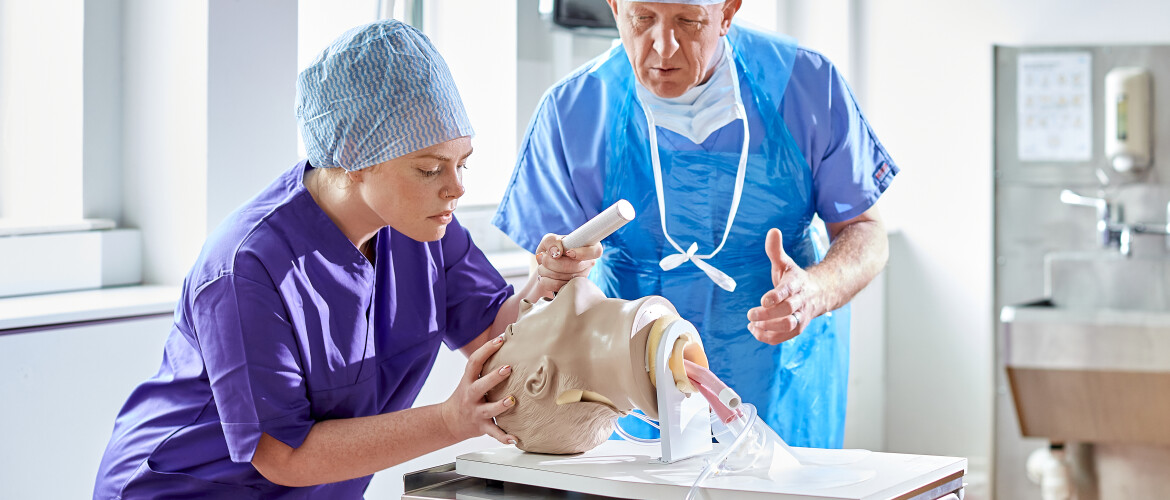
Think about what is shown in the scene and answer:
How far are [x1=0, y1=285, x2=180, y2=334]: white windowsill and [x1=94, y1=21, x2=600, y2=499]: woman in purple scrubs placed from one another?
1.04ft

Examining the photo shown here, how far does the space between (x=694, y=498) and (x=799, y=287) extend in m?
0.51

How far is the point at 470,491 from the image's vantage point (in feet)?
4.14

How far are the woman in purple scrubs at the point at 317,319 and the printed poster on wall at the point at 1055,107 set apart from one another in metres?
2.57

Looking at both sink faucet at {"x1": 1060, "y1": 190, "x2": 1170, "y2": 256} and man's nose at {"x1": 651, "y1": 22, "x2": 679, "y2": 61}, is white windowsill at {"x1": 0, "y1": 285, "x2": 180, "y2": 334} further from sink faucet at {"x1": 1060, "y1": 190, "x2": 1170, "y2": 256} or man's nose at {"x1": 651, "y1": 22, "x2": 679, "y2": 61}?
sink faucet at {"x1": 1060, "y1": 190, "x2": 1170, "y2": 256}

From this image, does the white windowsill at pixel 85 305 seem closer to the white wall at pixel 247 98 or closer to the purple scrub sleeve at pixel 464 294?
the white wall at pixel 247 98

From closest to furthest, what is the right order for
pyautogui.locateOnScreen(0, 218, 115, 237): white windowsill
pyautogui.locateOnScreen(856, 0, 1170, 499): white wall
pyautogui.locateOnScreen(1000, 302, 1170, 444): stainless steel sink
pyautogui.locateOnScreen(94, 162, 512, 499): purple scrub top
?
pyautogui.locateOnScreen(94, 162, 512, 499): purple scrub top < pyautogui.locateOnScreen(0, 218, 115, 237): white windowsill < pyautogui.locateOnScreen(1000, 302, 1170, 444): stainless steel sink < pyautogui.locateOnScreen(856, 0, 1170, 499): white wall

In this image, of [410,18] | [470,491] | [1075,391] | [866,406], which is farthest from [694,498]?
[866,406]

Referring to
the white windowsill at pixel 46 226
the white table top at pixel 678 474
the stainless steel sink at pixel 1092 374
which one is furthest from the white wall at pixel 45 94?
the stainless steel sink at pixel 1092 374

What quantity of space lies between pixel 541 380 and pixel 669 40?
63 cm

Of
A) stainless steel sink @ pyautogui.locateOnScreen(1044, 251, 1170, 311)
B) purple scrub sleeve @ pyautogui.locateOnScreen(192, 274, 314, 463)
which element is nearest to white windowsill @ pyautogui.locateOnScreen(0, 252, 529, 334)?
purple scrub sleeve @ pyautogui.locateOnScreen(192, 274, 314, 463)

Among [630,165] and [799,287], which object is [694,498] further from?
[630,165]

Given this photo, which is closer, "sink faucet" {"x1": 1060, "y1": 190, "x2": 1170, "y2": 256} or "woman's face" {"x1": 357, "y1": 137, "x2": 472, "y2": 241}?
"woman's face" {"x1": 357, "y1": 137, "x2": 472, "y2": 241}

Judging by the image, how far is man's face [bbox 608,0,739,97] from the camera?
164 cm

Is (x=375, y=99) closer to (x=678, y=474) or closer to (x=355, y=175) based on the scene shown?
(x=355, y=175)
